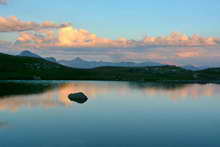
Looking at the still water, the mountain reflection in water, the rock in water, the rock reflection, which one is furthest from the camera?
the rock in water

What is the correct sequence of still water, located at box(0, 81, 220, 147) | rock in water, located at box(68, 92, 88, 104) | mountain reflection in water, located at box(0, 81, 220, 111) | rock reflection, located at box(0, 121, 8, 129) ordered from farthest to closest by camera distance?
rock in water, located at box(68, 92, 88, 104) → mountain reflection in water, located at box(0, 81, 220, 111) → rock reflection, located at box(0, 121, 8, 129) → still water, located at box(0, 81, 220, 147)

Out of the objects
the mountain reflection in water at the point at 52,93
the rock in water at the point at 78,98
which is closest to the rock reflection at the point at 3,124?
the mountain reflection in water at the point at 52,93

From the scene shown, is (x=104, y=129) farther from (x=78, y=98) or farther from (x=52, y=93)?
(x=52, y=93)

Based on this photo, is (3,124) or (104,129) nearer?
(104,129)

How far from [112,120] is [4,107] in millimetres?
30460

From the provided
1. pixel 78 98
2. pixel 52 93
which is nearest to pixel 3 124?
pixel 78 98

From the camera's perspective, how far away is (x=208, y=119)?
58.8 meters

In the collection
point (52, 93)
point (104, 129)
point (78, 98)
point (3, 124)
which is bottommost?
point (104, 129)

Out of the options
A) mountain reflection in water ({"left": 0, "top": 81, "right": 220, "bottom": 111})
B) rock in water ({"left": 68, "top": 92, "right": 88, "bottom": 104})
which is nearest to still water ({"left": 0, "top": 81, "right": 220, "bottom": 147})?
mountain reflection in water ({"left": 0, "top": 81, "right": 220, "bottom": 111})

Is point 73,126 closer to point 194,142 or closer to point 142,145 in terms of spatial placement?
point 142,145

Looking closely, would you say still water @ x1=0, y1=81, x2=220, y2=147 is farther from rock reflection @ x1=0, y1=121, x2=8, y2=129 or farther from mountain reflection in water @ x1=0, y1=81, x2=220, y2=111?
mountain reflection in water @ x1=0, y1=81, x2=220, y2=111

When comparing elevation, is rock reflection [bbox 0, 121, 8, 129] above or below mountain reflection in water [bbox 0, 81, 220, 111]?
below

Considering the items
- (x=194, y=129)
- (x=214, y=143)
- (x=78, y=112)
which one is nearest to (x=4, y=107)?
(x=78, y=112)

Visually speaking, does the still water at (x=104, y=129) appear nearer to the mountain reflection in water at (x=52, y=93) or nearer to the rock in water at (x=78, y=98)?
the mountain reflection in water at (x=52, y=93)
